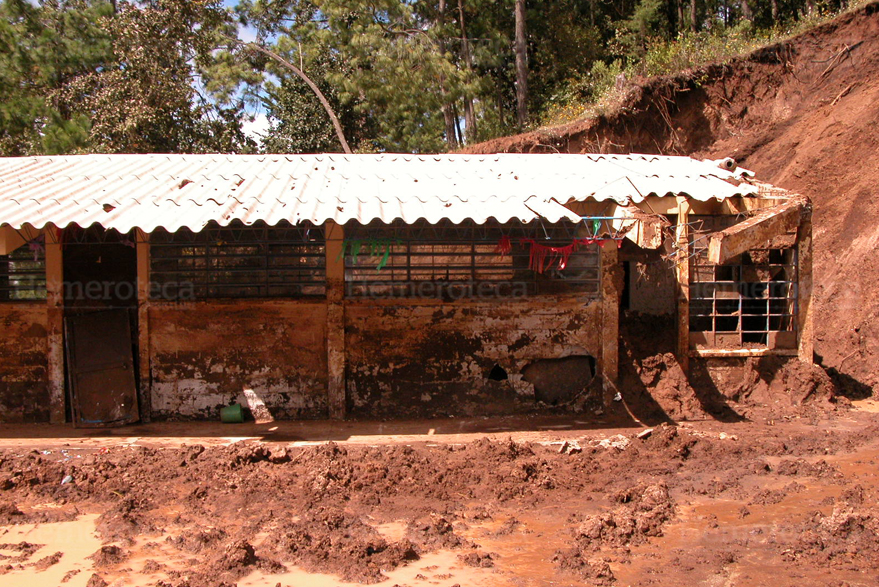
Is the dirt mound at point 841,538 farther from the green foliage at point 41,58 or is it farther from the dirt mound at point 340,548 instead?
the green foliage at point 41,58

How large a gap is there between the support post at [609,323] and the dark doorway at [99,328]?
551 cm

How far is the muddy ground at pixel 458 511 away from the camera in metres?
4.23

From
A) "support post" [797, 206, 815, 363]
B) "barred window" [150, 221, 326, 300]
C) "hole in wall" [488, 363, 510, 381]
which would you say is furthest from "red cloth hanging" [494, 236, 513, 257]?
"support post" [797, 206, 815, 363]

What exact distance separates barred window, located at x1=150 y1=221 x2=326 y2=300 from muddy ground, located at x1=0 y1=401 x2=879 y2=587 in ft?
6.30

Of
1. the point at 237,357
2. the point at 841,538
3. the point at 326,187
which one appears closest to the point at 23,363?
the point at 237,357

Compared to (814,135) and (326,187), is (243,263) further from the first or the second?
(814,135)

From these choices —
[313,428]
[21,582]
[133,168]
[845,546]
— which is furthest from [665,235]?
[133,168]

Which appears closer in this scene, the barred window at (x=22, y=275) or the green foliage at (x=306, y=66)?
the barred window at (x=22, y=275)

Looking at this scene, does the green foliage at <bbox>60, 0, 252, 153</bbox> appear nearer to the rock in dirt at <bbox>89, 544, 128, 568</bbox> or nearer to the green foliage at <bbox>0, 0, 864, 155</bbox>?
the green foliage at <bbox>0, 0, 864, 155</bbox>

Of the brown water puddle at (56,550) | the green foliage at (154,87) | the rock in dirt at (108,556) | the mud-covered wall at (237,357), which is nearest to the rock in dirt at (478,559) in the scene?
the rock in dirt at (108,556)

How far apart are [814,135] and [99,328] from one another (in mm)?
13432

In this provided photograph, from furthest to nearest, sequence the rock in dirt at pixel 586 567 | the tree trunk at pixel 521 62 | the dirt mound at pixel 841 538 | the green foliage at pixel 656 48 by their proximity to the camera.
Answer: the tree trunk at pixel 521 62, the green foliage at pixel 656 48, the dirt mound at pixel 841 538, the rock in dirt at pixel 586 567

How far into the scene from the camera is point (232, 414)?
7785mm

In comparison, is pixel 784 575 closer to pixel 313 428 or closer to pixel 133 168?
pixel 313 428
